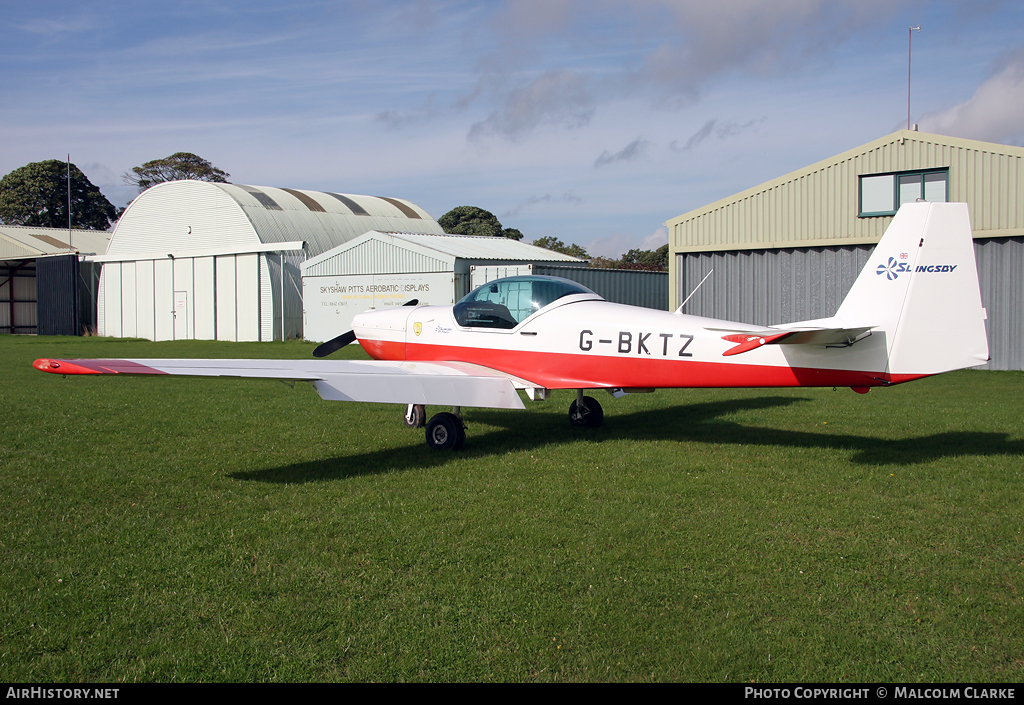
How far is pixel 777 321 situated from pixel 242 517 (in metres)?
16.0

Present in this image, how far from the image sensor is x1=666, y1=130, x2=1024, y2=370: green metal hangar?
52.6 ft

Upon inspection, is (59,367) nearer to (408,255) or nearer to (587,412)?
(587,412)

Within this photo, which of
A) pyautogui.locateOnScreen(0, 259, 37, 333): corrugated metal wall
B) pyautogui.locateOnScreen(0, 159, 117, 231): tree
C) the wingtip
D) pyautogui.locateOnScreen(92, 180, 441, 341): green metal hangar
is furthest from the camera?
pyautogui.locateOnScreen(0, 159, 117, 231): tree

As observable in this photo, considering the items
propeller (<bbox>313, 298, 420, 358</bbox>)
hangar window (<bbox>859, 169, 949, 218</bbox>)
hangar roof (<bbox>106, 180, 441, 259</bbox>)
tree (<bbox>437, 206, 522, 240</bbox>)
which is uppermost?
tree (<bbox>437, 206, 522, 240</bbox>)

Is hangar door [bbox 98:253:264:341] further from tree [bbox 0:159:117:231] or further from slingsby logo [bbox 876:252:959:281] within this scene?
tree [bbox 0:159:117:231]

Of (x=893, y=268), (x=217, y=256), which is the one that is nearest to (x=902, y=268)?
(x=893, y=268)

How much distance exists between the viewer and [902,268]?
6.63 meters

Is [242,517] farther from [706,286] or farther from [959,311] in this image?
[706,286]

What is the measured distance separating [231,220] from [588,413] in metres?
26.3

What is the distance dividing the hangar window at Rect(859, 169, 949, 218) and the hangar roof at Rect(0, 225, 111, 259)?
40.4m

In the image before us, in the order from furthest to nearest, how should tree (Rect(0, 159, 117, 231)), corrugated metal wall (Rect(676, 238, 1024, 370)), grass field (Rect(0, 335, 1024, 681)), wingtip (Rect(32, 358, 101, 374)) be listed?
tree (Rect(0, 159, 117, 231))
corrugated metal wall (Rect(676, 238, 1024, 370))
wingtip (Rect(32, 358, 101, 374))
grass field (Rect(0, 335, 1024, 681))

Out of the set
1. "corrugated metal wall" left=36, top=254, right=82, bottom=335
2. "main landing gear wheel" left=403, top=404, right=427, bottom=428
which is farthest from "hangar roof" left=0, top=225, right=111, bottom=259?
"main landing gear wheel" left=403, top=404, right=427, bottom=428

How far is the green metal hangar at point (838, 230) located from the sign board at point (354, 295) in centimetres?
730
